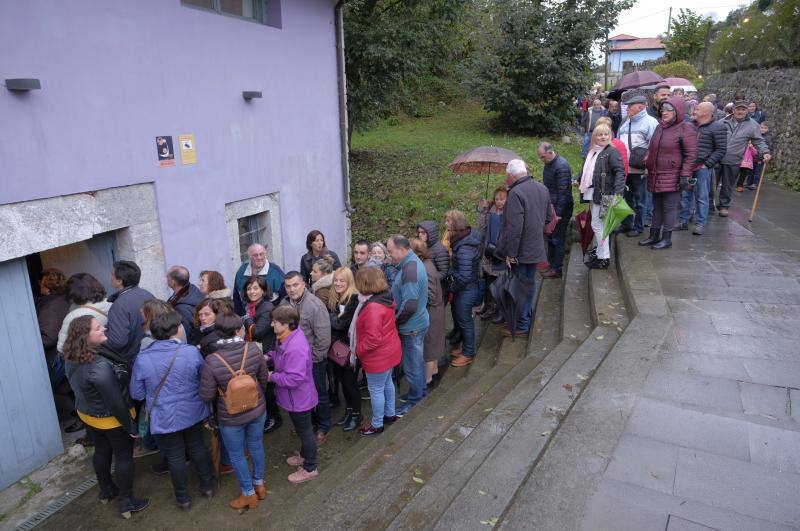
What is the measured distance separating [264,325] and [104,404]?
4.77 feet

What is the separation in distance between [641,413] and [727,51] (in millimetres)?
23677

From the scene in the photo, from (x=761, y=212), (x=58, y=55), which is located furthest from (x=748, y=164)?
(x=58, y=55)

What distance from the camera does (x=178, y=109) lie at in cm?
618

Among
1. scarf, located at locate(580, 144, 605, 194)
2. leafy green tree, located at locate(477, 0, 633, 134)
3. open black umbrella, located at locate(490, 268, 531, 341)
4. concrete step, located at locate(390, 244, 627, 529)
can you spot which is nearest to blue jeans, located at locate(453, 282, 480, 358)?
open black umbrella, located at locate(490, 268, 531, 341)

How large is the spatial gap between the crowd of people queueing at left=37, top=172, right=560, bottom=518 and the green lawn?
642 centimetres

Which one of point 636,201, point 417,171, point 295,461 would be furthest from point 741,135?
Answer: point 295,461

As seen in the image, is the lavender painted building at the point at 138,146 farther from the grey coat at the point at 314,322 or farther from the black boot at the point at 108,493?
the grey coat at the point at 314,322

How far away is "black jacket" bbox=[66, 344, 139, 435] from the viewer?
4.13m

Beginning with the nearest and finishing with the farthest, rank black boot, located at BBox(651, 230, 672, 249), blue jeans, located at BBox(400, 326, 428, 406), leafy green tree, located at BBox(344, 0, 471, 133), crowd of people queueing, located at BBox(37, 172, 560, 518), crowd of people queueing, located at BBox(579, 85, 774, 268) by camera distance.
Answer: crowd of people queueing, located at BBox(37, 172, 560, 518), blue jeans, located at BBox(400, 326, 428, 406), crowd of people queueing, located at BBox(579, 85, 774, 268), black boot, located at BBox(651, 230, 672, 249), leafy green tree, located at BBox(344, 0, 471, 133)

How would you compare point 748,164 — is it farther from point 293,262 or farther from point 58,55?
point 58,55

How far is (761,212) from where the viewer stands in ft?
34.1

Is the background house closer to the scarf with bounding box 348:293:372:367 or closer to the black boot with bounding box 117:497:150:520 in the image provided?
the scarf with bounding box 348:293:372:367

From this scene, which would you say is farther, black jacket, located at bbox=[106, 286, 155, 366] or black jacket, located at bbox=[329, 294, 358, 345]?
black jacket, located at bbox=[329, 294, 358, 345]

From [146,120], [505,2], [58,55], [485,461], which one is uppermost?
[505,2]
